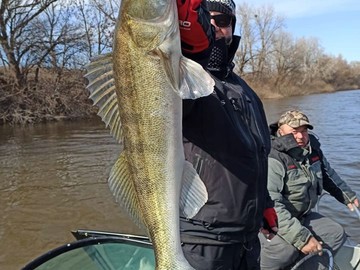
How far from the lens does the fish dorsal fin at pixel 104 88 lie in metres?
1.69

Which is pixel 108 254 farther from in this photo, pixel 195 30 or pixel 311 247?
pixel 195 30

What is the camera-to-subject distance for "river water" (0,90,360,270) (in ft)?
23.5

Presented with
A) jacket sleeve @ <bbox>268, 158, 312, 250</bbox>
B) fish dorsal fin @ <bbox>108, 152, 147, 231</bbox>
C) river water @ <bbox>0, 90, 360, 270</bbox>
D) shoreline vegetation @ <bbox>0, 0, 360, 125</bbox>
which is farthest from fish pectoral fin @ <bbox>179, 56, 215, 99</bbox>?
shoreline vegetation @ <bbox>0, 0, 360, 125</bbox>

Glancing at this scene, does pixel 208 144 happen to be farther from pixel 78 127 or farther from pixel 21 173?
pixel 78 127

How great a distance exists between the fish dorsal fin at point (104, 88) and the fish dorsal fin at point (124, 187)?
148 mm

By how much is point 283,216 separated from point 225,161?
2250 millimetres

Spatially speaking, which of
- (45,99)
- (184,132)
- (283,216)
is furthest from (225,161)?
(45,99)

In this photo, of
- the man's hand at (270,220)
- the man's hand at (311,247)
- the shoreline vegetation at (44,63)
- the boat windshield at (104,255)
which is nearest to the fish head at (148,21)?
the man's hand at (270,220)

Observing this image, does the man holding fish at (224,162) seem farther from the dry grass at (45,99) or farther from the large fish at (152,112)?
the dry grass at (45,99)

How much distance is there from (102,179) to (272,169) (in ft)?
24.5

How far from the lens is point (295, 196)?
446 cm

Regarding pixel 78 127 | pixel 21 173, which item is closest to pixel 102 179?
pixel 21 173

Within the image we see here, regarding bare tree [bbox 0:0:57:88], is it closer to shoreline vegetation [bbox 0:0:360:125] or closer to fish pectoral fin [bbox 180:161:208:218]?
shoreline vegetation [bbox 0:0:360:125]

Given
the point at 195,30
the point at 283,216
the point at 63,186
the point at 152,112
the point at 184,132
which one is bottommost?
the point at 63,186
